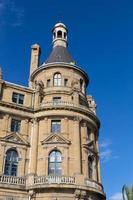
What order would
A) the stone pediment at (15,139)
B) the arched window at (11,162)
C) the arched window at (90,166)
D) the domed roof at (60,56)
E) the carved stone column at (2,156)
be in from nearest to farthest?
the carved stone column at (2,156), the arched window at (11,162), the stone pediment at (15,139), the arched window at (90,166), the domed roof at (60,56)

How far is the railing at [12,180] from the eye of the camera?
1388 inches

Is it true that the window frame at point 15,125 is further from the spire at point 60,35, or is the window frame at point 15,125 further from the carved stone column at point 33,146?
the spire at point 60,35

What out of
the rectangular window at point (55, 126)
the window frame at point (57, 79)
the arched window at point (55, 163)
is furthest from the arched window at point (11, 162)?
the window frame at point (57, 79)

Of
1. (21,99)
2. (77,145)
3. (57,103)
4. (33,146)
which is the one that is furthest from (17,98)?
(77,145)

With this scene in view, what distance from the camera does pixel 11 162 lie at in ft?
123

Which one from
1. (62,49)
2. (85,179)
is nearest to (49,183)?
(85,179)

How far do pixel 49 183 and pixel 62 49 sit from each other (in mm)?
24134

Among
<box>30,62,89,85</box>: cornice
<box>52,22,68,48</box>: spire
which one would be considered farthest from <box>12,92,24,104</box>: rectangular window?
<box>52,22,68,48</box>: spire

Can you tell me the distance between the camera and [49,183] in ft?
114

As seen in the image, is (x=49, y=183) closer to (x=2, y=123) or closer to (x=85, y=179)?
(x=85, y=179)

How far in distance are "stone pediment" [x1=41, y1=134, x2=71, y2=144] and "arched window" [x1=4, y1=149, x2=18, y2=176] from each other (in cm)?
375

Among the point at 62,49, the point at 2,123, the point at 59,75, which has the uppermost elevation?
the point at 62,49

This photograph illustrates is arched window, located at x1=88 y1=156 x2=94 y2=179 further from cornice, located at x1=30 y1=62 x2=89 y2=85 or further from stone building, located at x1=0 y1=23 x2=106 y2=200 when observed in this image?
cornice, located at x1=30 y1=62 x2=89 y2=85

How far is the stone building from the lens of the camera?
35250mm
